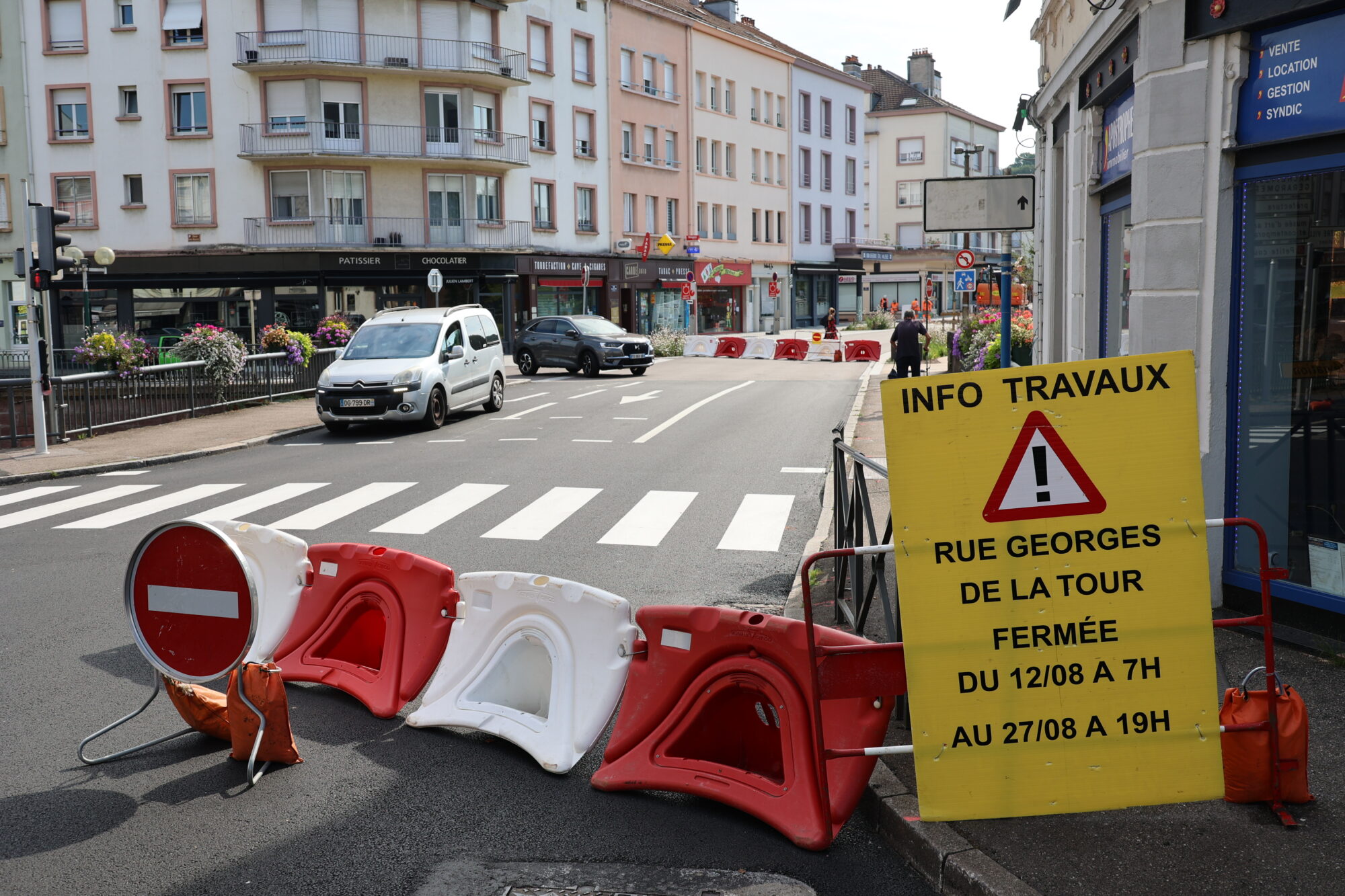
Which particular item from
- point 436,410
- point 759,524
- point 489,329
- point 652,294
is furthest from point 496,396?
point 652,294

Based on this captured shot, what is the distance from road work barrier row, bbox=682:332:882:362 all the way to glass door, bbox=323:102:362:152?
44.4 ft

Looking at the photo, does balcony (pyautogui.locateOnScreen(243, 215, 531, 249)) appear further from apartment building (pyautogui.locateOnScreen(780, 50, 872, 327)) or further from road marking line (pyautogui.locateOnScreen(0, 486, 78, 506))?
road marking line (pyautogui.locateOnScreen(0, 486, 78, 506))

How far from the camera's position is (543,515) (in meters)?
11.8

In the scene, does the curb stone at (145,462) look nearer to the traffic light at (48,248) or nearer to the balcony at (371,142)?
the traffic light at (48,248)

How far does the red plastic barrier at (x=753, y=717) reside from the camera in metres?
4.47

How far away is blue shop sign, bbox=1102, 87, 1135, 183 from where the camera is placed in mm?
8773

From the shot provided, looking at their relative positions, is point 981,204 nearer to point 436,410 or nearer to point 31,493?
point 31,493

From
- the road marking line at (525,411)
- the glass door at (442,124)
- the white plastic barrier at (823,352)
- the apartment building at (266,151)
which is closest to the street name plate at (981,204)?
the road marking line at (525,411)

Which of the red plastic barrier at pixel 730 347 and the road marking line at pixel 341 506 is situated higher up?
the red plastic barrier at pixel 730 347

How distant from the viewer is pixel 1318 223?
20.8 ft

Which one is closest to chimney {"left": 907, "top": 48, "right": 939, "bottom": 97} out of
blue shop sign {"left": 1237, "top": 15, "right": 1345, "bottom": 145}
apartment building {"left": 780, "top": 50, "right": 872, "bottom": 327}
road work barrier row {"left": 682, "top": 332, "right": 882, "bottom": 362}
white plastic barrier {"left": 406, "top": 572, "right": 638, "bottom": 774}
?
apartment building {"left": 780, "top": 50, "right": 872, "bottom": 327}

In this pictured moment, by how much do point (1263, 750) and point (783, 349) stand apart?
37.7 metres

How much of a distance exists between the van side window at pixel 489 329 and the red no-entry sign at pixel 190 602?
17.5m

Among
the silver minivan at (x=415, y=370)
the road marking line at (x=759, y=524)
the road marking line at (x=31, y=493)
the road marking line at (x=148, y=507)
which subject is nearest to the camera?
the road marking line at (x=759, y=524)
